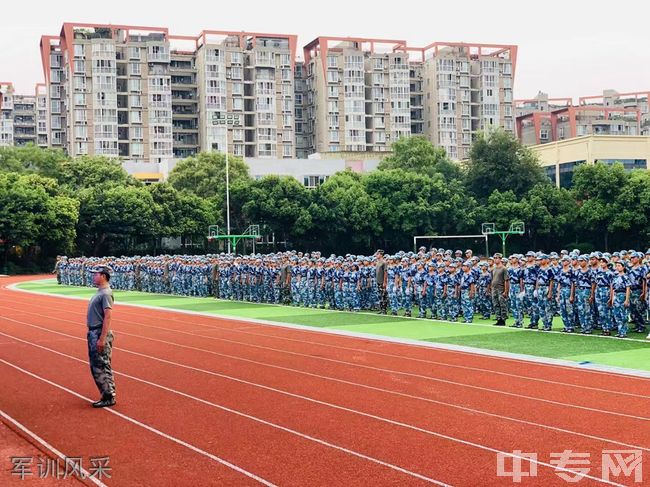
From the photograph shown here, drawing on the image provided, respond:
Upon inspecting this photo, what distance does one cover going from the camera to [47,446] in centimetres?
→ 806

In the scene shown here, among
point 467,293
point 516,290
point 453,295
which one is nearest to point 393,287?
point 453,295

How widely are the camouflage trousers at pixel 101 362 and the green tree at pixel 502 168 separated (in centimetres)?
5290

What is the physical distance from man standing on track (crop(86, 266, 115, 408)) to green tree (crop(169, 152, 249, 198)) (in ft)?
191

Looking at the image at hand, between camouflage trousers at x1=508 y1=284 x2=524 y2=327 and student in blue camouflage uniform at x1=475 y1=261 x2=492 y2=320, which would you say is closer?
camouflage trousers at x1=508 y1=284 x2=524 y2=327

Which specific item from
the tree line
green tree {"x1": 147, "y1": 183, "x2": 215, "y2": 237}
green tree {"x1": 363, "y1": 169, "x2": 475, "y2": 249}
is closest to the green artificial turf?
the tree line

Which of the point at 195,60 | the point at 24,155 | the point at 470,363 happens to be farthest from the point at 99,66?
the point at 470,363

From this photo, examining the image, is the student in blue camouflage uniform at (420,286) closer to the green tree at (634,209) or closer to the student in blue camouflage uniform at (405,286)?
the student in blue camouflage uniform at (405,286)

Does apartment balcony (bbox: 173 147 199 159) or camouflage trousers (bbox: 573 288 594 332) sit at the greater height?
apartment balcony (bbox: 173 147 199 159)

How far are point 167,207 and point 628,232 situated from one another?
31.2 metres

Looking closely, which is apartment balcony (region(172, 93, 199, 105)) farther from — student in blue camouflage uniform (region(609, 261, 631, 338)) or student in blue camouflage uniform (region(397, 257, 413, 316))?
student in blue camouflage uniform (region(609, 261, 631, 338))

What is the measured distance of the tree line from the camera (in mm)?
55125

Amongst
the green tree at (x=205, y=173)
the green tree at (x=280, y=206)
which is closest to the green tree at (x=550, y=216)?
the green tree at (x=280, y=206)

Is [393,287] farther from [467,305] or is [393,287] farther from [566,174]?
[566,174]

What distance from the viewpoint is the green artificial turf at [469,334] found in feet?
44.4
